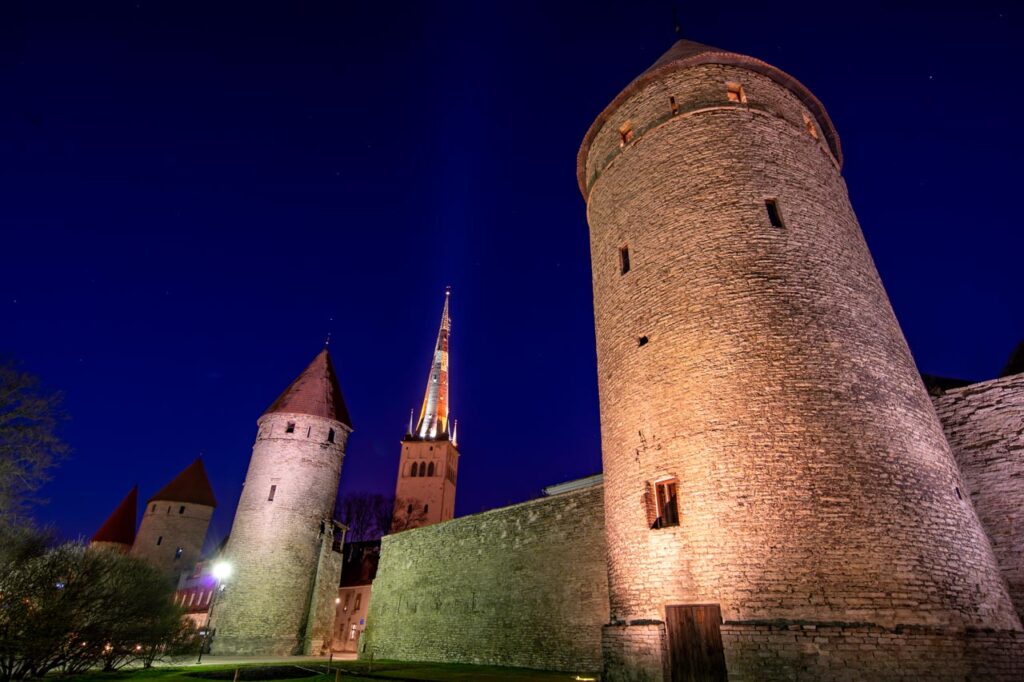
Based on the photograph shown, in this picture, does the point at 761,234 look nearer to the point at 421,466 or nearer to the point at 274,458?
the point at 274,458

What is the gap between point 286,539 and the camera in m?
25.7

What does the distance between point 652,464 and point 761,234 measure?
194 inches

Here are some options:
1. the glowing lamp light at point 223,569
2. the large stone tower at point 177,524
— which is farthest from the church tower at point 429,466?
the glowing lamp light at point 223,569

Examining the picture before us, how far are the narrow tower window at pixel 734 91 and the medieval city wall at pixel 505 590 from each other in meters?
10.3

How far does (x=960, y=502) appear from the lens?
8.48m

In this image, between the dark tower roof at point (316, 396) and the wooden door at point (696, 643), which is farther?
the dark tower roof at point (316, 396)

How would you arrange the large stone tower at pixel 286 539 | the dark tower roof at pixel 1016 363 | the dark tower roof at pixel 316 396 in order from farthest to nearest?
the dark tower roof at pixel 316 396, the large stone tower at pixel 286 539, the dark tower roof at pixel 1016 363

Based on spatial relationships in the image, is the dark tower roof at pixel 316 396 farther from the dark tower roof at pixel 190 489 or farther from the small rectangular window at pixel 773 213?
the small rectangular window at pixel 773 213

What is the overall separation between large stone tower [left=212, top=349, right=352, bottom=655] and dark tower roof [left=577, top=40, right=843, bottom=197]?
2141 cm

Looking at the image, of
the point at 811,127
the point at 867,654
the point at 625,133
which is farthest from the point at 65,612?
the point at 811,127

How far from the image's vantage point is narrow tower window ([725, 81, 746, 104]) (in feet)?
41.2

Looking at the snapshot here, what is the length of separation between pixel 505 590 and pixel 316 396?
1818cm

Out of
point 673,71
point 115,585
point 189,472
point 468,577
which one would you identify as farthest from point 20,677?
point 189,472

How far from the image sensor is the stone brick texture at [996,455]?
974cm
